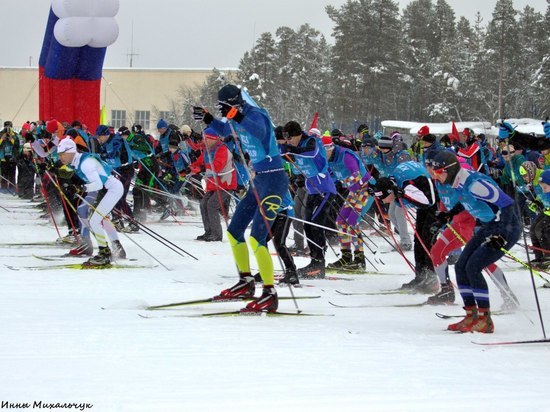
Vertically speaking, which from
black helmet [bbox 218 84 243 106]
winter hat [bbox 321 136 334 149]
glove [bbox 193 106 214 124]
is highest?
black helmet [bbox 218 84 243 106]

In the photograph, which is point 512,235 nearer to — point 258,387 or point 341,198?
point 258,387

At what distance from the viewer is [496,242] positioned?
6.88 m

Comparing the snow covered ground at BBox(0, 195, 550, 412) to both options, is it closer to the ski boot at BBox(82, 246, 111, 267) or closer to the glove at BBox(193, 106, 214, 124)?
the ski boot at BBox(82, 246, 111, 267)

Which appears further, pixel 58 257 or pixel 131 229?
pixel 131 229

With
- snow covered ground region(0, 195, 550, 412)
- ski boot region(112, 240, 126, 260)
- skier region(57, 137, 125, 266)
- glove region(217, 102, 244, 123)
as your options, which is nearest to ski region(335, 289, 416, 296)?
snow covered ground region(0, 195, 550, 412)

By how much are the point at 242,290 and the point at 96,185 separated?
348 cm

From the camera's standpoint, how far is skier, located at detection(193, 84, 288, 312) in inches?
294

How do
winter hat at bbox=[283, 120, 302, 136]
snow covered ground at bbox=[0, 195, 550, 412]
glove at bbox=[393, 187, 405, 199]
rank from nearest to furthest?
snow covered ground at bbox=[0, 195, 550, 412]
glove at bbox=[393, 187, 405, 199]
winter hat at bbox=[283, 120, 302, 136]

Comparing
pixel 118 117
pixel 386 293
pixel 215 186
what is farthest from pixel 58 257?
pixel 118 117

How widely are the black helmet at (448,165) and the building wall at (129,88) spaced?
2224 inches

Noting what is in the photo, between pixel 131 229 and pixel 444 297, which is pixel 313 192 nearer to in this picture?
pixel 444 297

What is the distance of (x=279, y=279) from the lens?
382 inches

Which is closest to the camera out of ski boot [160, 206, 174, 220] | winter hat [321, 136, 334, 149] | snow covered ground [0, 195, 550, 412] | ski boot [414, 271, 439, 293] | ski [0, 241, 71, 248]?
snow covered ground [0, 195, 550, 412]

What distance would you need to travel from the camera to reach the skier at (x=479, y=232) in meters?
6.94
